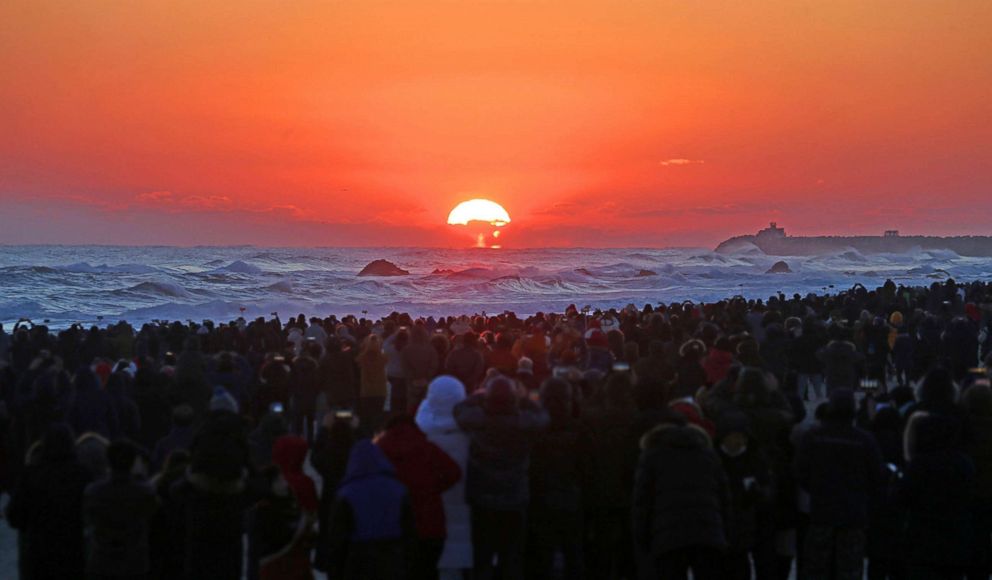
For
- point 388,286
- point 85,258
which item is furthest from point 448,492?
point 85,258

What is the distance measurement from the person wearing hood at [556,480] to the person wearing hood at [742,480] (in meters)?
0.90

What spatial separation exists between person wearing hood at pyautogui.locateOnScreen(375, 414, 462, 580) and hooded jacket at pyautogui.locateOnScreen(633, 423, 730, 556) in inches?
46.5

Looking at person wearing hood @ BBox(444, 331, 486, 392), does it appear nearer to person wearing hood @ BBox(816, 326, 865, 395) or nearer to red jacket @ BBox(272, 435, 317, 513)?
red jacket @ BBox(272, 435, 317, 513)

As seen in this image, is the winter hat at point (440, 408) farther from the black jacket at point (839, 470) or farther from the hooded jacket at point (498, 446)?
the black jacket at point (839, 470)

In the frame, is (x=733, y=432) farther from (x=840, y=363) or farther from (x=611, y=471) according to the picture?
(x=840, y=363)

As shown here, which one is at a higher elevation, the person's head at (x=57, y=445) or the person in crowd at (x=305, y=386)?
the person's head at (x=57, y=445)

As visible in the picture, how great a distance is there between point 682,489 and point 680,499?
54mm

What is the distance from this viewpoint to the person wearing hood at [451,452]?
5.90 metres

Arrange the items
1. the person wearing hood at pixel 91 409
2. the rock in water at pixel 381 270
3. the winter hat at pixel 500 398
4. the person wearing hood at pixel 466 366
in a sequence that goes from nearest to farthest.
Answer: the winter hat at pixel 500 398
the person wearing hood at pixel 91 409
the person wearing hood at pixel 466 366
the rock in water at pixel 381 270

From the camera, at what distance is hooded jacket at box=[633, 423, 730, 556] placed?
201 inches

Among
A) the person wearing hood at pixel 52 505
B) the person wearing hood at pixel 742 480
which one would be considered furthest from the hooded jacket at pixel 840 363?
the person wearing hood at pixel 52 505

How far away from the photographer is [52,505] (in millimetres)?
5465

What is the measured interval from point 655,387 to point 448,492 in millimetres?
1426

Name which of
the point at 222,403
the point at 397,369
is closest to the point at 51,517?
the point at 222,403
